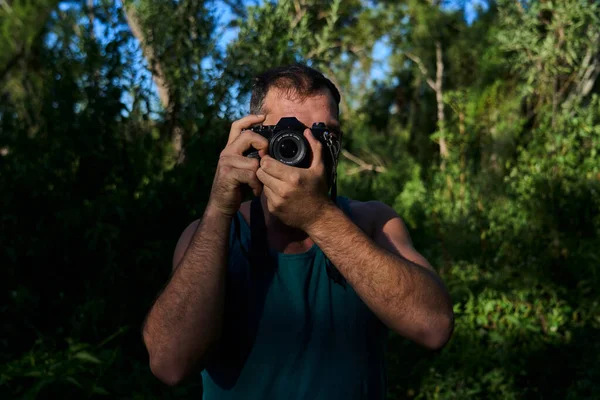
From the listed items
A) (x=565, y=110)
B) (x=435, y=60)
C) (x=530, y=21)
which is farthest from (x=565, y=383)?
(x=435, y=60)

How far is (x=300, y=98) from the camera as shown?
1843mm

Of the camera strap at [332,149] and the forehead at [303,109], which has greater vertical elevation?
the forehead at [303,109]

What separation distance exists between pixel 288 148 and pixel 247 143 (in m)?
0.14

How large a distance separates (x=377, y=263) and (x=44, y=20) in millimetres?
18742

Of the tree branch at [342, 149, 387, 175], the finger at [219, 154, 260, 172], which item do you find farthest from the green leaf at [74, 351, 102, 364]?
the tree branch at [342, 149, 387, 175]

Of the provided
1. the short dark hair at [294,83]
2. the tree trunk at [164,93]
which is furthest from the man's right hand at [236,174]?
the tree trunk at [164,93]

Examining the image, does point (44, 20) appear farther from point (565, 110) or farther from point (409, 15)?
point (565, 110)

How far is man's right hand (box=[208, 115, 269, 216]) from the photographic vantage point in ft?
5.39

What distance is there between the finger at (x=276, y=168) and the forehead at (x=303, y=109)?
0.98 feet

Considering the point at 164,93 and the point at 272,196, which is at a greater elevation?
the point at 164,93

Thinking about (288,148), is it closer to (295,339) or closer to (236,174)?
(236,174)

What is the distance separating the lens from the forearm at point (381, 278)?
5.04 feet

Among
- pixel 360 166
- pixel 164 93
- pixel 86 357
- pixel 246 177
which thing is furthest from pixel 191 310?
pixel 360 166

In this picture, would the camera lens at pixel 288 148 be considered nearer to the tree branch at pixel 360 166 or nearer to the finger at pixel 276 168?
the finger at pixel 276 168
